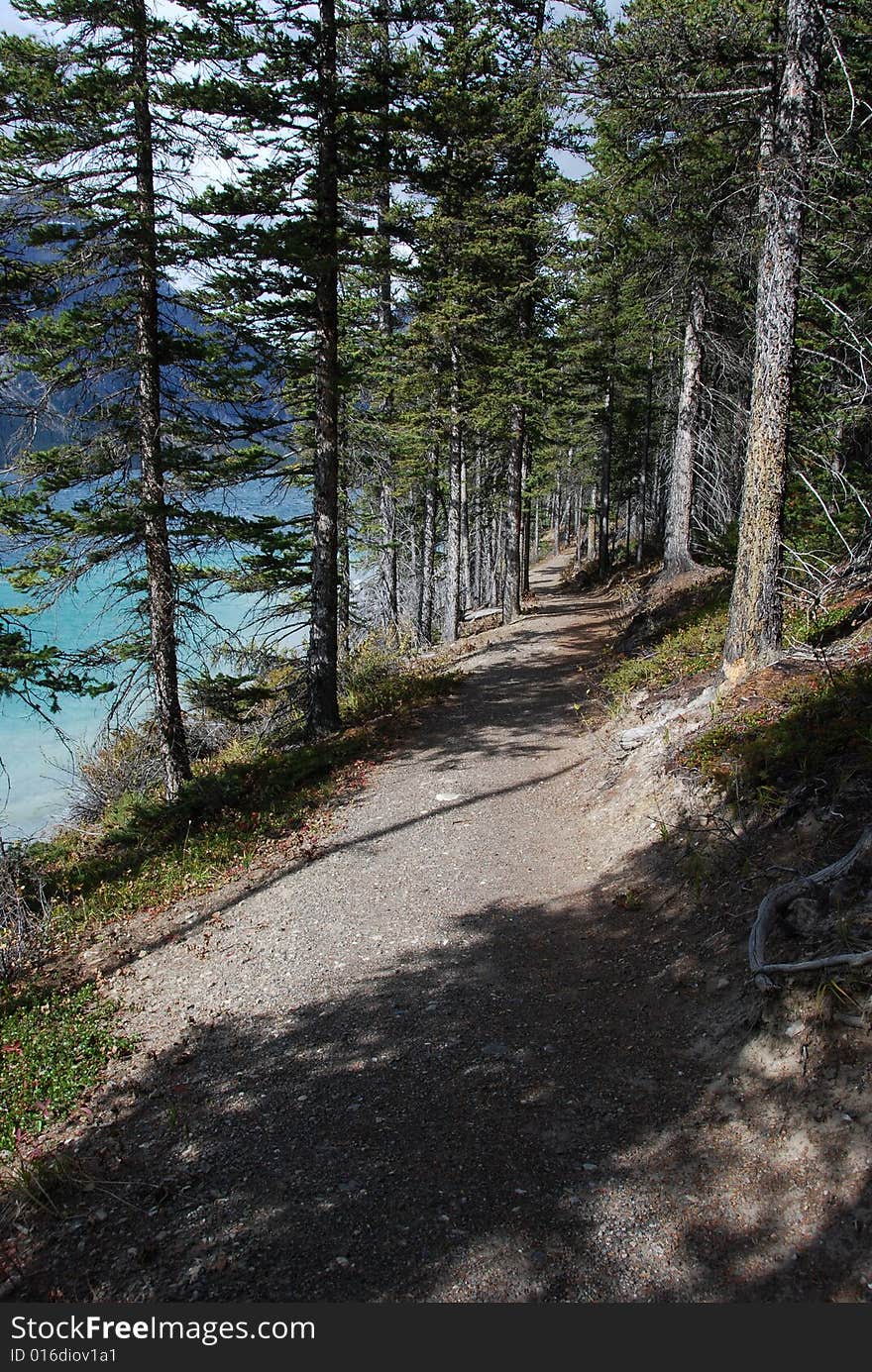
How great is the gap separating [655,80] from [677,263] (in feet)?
27.5

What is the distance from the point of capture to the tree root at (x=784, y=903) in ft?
14.3

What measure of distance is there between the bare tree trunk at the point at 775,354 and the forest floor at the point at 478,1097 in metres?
2.23

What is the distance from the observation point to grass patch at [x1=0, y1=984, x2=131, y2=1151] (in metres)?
5.29

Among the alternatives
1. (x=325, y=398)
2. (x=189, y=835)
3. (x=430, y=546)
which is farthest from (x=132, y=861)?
(x=430, y=546)

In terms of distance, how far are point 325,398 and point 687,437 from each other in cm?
993

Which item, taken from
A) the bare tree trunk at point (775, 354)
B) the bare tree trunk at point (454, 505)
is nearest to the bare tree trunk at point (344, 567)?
the bare tree trunk at point (454, 505)

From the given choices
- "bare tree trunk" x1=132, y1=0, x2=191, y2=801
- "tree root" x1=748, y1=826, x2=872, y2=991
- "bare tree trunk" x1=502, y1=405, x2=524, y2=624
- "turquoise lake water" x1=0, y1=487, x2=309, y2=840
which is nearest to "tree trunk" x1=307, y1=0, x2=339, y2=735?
"bare tree trunk" x1=132, y1=0, x2=191, y2=801

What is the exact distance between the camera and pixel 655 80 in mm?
7840

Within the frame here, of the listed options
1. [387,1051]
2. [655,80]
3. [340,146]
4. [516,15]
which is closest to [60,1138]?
[387,1051]

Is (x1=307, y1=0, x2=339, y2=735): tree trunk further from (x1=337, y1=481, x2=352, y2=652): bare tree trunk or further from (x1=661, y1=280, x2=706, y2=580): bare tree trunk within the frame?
(x1=661, y1=280, x2=706, y2=580): bare tree trunk

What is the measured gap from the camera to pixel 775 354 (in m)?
7.92

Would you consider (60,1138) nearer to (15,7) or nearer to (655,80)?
(655,80)

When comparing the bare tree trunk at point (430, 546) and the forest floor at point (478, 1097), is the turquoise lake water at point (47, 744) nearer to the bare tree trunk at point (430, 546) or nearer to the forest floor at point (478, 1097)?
the bare tree trunk at point (430, 546)

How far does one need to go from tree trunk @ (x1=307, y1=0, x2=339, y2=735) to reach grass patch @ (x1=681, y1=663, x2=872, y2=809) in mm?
7274
